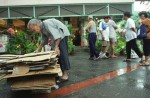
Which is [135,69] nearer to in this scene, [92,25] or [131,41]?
[131,41]

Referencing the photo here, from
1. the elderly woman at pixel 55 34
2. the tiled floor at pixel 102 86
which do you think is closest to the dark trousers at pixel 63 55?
the elderly woman at pixel 55 34

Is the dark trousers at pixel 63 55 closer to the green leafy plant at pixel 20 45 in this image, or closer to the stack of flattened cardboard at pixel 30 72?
the stack of flattened cardboard at pixel 30 72

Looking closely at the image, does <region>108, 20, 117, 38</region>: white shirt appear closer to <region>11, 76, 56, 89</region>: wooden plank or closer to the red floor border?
the red floor border

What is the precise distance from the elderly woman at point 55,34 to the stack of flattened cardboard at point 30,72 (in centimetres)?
86

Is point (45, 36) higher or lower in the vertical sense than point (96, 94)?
higher

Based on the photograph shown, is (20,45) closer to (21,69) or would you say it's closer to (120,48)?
(120,48)

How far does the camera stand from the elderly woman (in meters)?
6.74

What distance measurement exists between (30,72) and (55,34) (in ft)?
4.59

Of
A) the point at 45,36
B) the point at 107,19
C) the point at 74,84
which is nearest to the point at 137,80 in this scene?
the point at 74,84

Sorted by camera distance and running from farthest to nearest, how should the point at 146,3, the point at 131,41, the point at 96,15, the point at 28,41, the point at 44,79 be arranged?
1. the point at 146,3
2. the point at 96,15
3. the point at 28,41
4. the point at 131,41
5. the point at 44,79

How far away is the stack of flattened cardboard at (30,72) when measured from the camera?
5855mm

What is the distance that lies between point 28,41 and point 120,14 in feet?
31.7

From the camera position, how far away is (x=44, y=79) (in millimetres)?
6035

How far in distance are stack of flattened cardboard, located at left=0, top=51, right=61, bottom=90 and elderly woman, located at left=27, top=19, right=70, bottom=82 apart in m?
0.86
